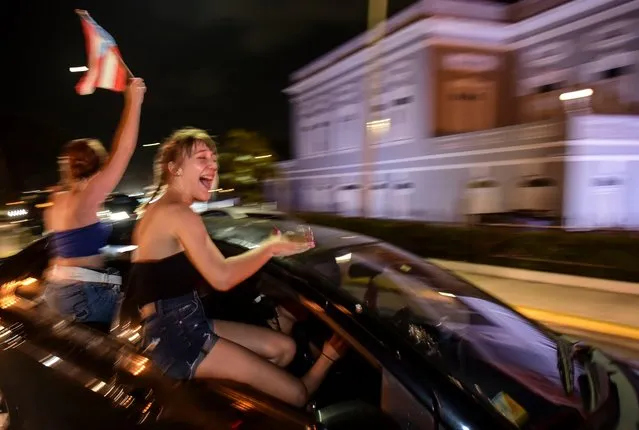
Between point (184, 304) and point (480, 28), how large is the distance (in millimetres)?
20916

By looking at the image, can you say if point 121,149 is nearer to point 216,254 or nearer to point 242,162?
point 216,254

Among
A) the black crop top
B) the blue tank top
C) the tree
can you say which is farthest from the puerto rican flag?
the tree

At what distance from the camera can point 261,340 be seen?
2.60 m

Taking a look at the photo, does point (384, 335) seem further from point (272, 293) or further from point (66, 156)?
point (66, 156)

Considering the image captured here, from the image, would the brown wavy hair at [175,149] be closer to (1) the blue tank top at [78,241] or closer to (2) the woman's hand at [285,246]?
(2) the woman's hand at [285,246]

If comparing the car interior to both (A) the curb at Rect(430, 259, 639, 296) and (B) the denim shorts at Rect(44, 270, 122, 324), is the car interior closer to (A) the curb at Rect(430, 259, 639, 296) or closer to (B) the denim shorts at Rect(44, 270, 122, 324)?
(B) the denim shorts at Rect(44, 270, 122, 324)

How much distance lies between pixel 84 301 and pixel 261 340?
3.09 feet

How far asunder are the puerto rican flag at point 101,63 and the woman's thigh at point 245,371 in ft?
5.35

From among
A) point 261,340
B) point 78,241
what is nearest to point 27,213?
point 78,241

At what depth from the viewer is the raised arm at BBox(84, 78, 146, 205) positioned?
9.42 feet

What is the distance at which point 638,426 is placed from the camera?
1847 mm

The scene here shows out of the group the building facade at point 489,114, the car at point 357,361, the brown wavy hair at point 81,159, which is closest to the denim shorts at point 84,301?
the car at point 357,361

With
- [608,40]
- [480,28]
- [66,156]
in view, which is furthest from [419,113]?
[66,156]

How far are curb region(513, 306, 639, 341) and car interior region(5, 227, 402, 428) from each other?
169 inches
